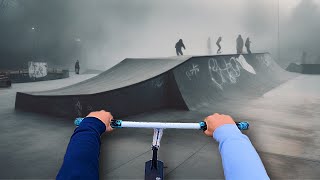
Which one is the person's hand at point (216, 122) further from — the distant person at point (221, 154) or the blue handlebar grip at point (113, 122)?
the blue handlebar grip at point (113, 122)

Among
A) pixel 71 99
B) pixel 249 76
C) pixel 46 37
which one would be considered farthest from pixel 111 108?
pixel 46 37

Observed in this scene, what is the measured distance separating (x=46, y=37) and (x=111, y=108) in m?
53.5

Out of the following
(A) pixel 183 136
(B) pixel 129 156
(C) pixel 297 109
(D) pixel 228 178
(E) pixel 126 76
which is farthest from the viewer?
(E) pixel 126 76

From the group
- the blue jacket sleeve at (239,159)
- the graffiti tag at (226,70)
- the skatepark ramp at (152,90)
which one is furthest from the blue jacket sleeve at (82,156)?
the graffiti tag at (226,70)

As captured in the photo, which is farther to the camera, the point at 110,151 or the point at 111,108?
the point at 111,108

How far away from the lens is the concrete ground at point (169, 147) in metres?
3.37

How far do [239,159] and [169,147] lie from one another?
3.15 m

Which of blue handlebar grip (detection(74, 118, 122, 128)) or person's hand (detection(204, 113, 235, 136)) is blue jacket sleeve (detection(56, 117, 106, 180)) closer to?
blue handlebar grip (detection(74, 118, 122, 128))

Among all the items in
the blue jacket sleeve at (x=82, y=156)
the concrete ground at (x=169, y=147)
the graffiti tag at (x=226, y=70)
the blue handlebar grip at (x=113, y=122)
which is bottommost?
the concrete ground at (x=169, y=147)

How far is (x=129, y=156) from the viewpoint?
394 cm

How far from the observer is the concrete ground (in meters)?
3.37

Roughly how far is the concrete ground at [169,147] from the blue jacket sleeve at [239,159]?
1.92 meters

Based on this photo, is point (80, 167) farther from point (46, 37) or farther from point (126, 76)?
point (46, 37)

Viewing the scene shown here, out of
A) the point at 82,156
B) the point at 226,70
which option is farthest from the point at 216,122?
the point at 226,70
